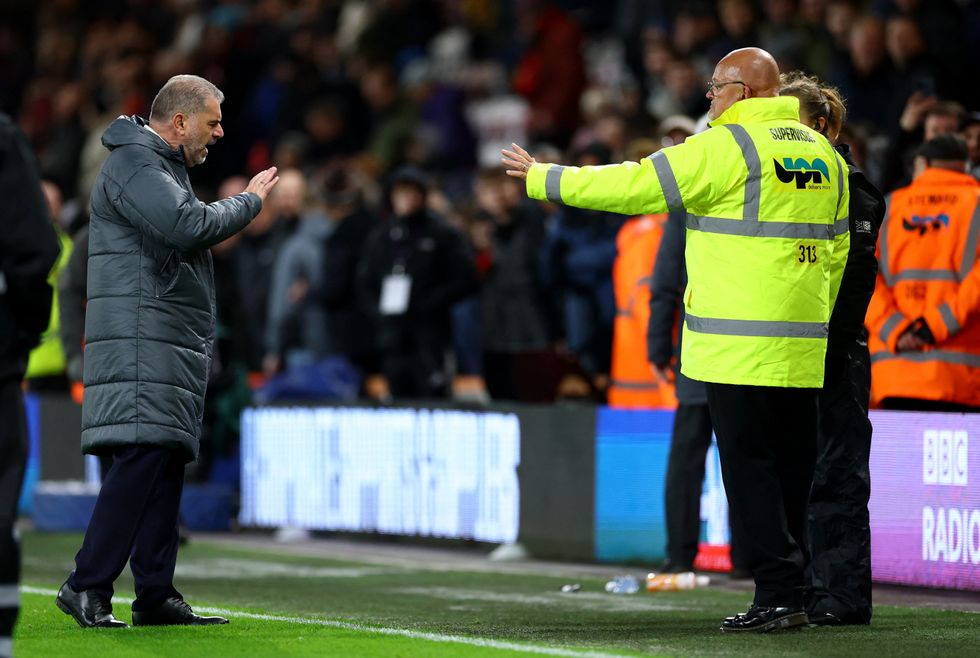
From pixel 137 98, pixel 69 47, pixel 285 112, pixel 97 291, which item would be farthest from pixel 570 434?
pixel 69 47

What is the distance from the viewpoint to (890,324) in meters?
9.73

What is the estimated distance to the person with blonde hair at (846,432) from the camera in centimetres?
791

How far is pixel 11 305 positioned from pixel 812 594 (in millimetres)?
3669

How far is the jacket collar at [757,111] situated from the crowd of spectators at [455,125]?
276cm

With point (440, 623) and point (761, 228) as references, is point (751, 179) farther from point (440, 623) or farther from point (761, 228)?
point (440, 623)

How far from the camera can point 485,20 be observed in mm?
19672

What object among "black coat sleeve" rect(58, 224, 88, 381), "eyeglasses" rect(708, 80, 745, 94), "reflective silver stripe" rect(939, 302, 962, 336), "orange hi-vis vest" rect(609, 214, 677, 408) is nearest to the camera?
"eyeglasses" rect(708, 80, 745, 94)

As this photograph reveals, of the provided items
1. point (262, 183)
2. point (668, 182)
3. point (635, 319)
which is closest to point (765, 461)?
point (668, 182)

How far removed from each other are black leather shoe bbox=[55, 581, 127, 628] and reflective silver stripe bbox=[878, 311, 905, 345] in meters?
4.33

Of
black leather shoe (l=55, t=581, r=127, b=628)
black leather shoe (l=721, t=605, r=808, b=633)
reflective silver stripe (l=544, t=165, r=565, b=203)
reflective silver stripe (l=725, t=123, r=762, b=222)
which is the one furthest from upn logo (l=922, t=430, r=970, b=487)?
black leather shoe (l=55, t=581, r=127, b=628)

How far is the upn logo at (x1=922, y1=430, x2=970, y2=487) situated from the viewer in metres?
9.26

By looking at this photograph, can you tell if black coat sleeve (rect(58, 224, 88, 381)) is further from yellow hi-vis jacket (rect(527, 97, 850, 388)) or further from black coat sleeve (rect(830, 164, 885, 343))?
black coat sleeve (rect(830, 164, 885, 343))

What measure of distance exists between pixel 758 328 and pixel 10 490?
293 centimetres

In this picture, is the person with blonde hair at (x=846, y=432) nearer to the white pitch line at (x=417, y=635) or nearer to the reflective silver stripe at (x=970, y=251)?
the white pitch line at (x=417, y=635)
